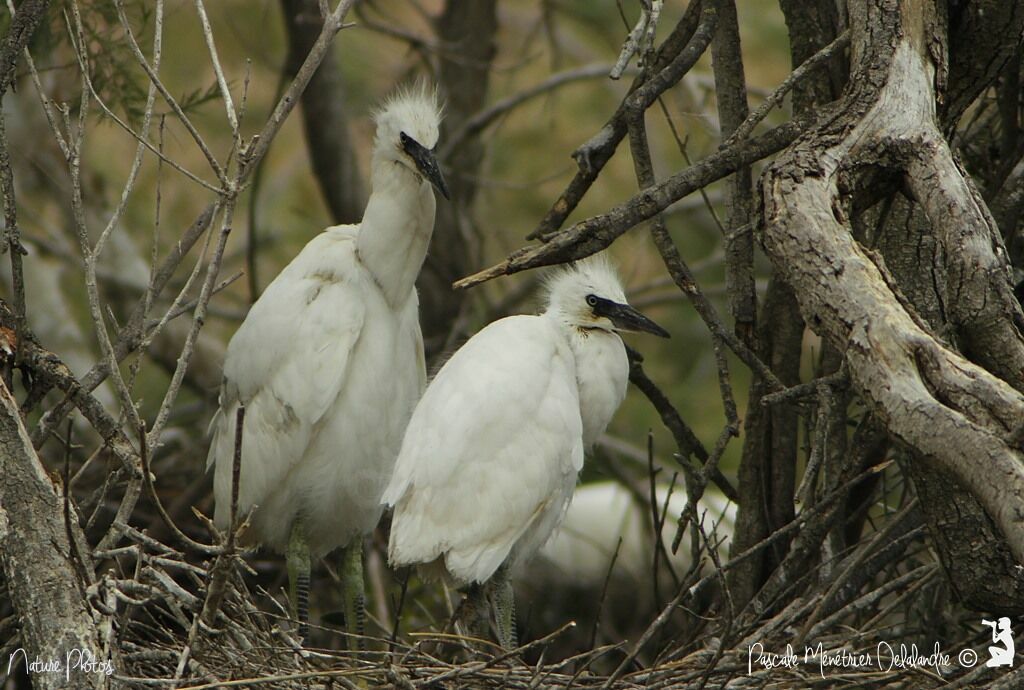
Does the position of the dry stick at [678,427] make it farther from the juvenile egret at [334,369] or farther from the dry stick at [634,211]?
the dry stick at [634,211]

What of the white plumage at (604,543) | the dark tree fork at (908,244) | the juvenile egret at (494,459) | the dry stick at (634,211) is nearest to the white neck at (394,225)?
the juvenile egret at (494,459)

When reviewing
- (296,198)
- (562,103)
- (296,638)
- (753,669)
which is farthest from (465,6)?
(753,669)

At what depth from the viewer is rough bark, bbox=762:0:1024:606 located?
172cm

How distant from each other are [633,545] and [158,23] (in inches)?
152

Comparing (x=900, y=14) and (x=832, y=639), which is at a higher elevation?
(x=900, y=14)

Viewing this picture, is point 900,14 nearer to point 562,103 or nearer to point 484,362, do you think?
point 484,362

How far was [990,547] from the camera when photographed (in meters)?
2.44

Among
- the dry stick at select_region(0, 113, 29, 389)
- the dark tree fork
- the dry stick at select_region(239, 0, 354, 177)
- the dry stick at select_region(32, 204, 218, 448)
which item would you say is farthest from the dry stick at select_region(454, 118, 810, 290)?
the dry stick at select_region(0, 113, 29, 389)

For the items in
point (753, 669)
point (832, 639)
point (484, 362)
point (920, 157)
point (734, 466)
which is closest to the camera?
point (920, 157)

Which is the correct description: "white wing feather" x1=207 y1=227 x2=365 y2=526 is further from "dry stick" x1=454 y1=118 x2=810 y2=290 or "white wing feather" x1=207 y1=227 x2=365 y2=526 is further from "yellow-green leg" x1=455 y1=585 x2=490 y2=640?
"dry stick" x1=454 y1=118 x2=810 y2=290

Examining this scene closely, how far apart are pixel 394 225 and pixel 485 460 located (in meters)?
0.86

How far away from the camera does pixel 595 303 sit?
368 cm

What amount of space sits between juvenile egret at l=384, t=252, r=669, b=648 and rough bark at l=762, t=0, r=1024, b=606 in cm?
131

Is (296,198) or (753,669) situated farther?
(296,198)
